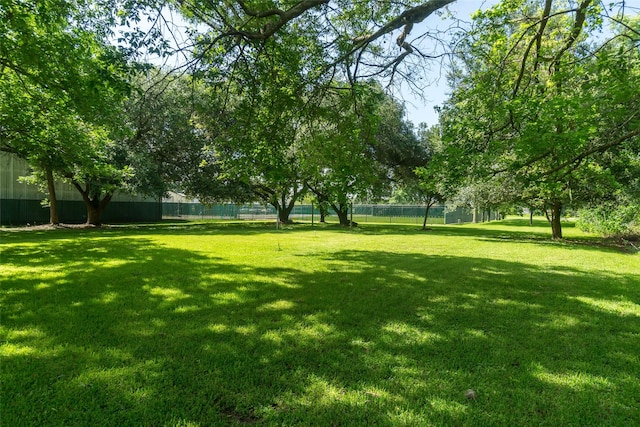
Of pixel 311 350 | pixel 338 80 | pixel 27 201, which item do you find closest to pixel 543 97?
pixel 338 80

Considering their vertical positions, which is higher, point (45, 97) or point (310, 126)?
point (45, 97)

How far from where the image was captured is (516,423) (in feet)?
7.35

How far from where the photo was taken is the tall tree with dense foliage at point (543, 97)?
5.52 metres

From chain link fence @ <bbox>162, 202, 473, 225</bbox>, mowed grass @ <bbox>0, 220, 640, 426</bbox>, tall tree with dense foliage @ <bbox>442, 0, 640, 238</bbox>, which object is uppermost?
tall tree with dense foliage @ <bbox>442, 0, 640, 238</bbox>

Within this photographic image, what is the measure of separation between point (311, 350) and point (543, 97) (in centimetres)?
667

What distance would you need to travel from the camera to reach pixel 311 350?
126 inches

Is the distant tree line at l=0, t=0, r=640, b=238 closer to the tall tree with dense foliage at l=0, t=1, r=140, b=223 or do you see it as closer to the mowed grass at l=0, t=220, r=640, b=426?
the tall tree with dense foliage at l=0, t=1, r=140, b=223

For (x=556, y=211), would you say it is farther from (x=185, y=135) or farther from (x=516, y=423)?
(x=185, y=135)

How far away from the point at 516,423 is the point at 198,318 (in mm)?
3177

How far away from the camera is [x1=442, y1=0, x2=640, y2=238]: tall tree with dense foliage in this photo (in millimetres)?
5520

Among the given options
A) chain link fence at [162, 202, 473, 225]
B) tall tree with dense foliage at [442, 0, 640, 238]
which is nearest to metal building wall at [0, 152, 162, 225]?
chain link fence at [162, 202, 473, 225]

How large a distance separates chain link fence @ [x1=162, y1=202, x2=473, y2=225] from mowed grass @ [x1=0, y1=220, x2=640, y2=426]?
28459mm

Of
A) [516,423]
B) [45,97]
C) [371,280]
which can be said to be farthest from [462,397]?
[45,97]

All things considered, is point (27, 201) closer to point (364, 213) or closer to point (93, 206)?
point (93, 206)
